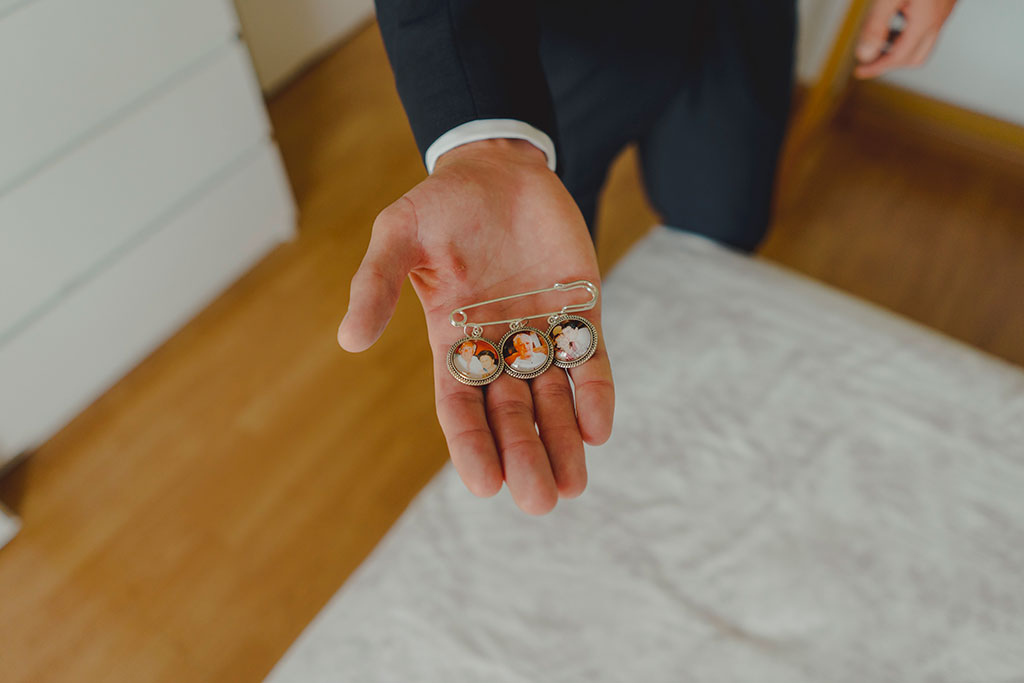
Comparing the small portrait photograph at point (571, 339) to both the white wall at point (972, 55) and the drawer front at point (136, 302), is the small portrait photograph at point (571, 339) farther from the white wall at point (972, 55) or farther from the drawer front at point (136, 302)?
the white wall at point (972, 55)

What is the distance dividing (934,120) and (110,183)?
216 centimetres

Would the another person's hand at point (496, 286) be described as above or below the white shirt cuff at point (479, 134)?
below

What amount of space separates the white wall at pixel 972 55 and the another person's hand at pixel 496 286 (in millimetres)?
1605

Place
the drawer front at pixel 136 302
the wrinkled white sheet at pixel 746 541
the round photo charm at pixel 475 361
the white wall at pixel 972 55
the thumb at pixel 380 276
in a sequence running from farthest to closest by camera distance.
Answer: the white wall at pixel 972 55
the drawer front at pixel 136 302
the wrinkled white sheet at pixel 746 541
the round photo charm at pixel 475 361
the thumb at pixel 380 276

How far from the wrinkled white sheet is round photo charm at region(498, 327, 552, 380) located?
0.37 metres

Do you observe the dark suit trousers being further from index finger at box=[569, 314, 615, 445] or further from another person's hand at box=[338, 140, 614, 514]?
index finger at box=[569, 314, 615, 445]

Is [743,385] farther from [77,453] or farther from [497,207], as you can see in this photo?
[77,453]

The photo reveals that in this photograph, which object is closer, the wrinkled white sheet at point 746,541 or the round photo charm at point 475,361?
the round photo charm at point 475,361

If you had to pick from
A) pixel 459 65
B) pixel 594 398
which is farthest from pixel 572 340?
pixel 459 65

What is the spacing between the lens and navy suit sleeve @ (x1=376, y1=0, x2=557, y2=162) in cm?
81

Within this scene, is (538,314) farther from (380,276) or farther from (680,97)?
(680,97)

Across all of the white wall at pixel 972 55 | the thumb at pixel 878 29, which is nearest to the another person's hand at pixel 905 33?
the thumb at pixel 878 29

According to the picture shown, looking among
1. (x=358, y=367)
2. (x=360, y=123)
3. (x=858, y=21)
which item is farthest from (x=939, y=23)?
(x=360, y=123)

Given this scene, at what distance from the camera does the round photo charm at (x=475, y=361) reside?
2.54 feet
